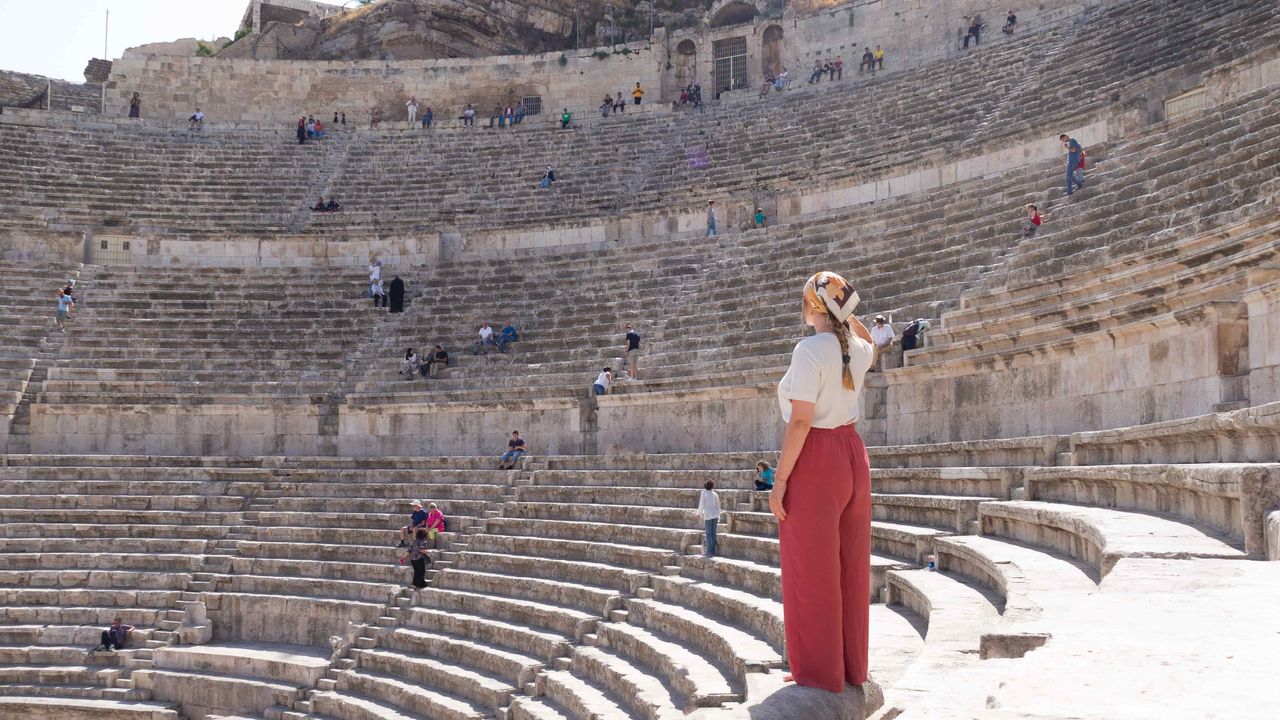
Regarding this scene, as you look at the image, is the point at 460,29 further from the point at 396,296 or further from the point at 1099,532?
the point at 1099,532

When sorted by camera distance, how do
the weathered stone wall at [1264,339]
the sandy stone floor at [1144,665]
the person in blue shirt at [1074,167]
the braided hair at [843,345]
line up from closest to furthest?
1. the sandy stone floor at [1144,665]
2. the braided hair at [843,345]
3. the weathered stone wall at [1264,339]
4. the person in blue shirt at [1074,167]

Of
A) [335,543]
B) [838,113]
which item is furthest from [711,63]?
[335,543]

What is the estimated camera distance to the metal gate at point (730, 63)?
33438 mm

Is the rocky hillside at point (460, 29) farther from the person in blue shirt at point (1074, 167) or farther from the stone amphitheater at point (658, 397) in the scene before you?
the person in blue shirt at point (1074, 167)

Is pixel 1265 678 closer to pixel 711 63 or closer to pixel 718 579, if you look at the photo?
pixel 718 579

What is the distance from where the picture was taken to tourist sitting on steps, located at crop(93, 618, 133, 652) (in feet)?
52.9

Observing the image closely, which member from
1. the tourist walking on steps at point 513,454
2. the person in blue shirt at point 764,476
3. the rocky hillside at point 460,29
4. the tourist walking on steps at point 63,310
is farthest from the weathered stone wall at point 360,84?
the person in blue shirt at point 764,476

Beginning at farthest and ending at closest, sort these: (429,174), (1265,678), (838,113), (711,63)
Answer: (711,63) < (429,174) < (838,113) < (1265,678)

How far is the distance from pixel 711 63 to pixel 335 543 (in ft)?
67.1

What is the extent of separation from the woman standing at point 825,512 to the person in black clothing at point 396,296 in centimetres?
1943

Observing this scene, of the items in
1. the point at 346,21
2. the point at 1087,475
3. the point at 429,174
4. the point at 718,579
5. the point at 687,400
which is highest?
the point at 346,21

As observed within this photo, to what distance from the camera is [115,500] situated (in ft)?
62.4

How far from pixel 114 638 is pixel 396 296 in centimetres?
927

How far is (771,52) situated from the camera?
33.1 metres
